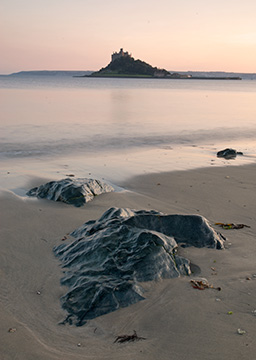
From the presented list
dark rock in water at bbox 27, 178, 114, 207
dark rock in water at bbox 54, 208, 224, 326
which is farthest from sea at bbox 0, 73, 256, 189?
dark rock in water at bbox 54, 208, 224, 326

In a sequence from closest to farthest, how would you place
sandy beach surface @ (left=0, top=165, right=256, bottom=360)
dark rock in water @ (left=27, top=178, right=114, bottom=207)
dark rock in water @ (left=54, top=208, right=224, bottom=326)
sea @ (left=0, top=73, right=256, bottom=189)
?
sandy beach surface @ (left=0, top=165, right=256, bottom=360), dark rock in water @ (left=54, top=208, right=224, bottom=326), dark rock in water @ (left=27, top=178, right=114, bottom=207), sea @ (left=0, top=73, right=256, bottom=189)

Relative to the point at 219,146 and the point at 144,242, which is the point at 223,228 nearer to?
the point at 144,242

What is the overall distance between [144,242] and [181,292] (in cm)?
62

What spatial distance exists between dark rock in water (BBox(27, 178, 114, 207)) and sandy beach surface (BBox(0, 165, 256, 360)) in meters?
0.46

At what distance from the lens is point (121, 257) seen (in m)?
4.09

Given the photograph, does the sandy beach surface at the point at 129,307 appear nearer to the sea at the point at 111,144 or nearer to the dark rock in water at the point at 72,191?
the dark rock in water at the point at 72,191

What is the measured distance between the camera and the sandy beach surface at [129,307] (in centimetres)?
312

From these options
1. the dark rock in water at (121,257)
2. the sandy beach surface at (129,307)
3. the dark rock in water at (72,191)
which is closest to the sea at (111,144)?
the dark rock in water at (72,191)

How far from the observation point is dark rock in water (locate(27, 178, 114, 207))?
669cm

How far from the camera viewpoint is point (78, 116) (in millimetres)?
23297

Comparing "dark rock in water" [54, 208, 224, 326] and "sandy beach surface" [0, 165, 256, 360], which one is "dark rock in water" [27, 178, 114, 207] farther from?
"dark rock in water" [54, 208, 224, 326]

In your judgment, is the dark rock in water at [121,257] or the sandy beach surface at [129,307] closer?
the sandy beach surface at [129,307]

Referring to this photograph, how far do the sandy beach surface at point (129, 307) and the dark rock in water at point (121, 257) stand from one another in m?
0.11

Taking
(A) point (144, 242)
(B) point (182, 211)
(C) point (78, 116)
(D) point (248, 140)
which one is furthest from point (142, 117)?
(A) point (144, 242)
